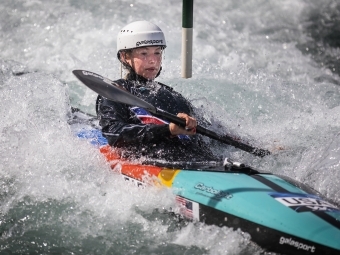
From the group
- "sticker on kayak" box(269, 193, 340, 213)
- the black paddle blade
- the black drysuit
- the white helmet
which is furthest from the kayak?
the white helmet

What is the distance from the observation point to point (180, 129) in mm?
3848

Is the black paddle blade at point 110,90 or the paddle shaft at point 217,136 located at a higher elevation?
the black paddle blade at point 110,90

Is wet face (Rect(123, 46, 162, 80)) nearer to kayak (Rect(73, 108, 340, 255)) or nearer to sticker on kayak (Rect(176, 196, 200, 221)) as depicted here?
kayak (Rect(73, 108, 340, 255))

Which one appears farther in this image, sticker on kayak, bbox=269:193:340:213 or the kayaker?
the kayaker

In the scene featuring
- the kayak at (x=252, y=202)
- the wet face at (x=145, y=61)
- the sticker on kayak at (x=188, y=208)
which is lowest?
the sticker on kayak at (x=188, y=208)

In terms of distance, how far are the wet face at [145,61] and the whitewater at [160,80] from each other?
2.05 feet

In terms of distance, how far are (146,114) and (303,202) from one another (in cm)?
132

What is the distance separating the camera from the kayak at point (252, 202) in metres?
3.09

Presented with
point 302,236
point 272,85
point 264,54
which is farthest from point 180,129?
point 264,54

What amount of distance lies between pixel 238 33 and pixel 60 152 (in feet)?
14.6

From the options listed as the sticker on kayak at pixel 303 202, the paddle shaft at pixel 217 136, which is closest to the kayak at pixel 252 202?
Result: the sticker on kayak at pixel 303 202

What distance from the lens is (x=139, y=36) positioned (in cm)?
434

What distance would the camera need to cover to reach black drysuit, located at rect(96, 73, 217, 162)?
12.9ft

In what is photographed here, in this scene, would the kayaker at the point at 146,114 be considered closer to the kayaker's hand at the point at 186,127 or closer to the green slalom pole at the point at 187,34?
the kayaker's hand at the point at 186,127
